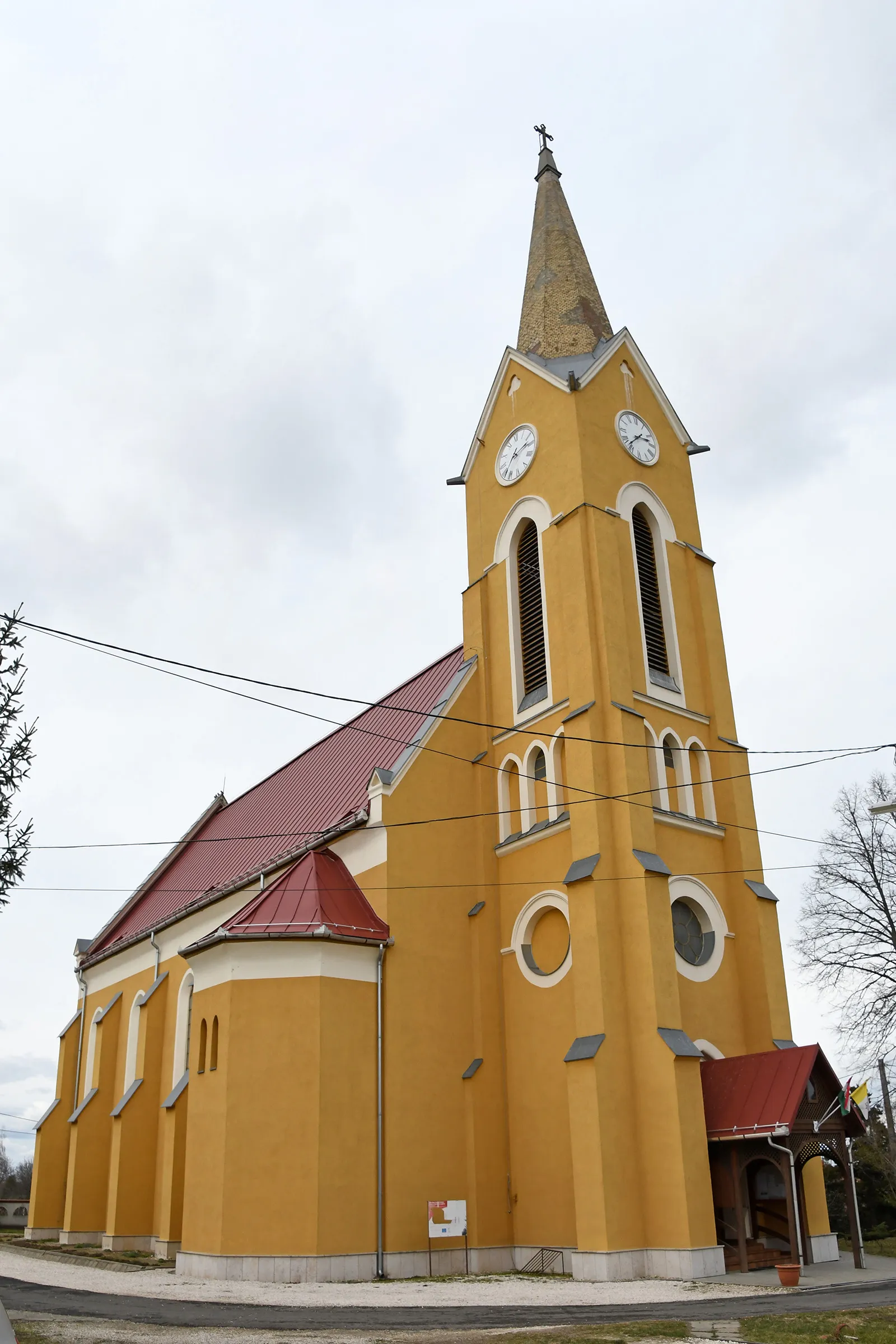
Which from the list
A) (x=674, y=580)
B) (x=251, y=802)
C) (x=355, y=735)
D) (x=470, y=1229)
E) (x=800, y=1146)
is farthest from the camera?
(x=251, y=802)

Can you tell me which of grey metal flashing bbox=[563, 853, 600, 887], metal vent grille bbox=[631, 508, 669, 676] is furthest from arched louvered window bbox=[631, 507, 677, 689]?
grey metal flashing bbox=[563, 853, 600, 887]

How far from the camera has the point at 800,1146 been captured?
19.4 m

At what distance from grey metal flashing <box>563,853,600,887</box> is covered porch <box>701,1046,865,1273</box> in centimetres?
450

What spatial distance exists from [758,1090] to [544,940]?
5.42 meters

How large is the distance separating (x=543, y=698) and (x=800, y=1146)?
1062cm

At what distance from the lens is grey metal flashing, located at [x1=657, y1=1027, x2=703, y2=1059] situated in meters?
19.7

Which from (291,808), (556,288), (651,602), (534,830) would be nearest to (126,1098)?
(291,808)

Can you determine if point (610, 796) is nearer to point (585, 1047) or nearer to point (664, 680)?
point (664, 680)

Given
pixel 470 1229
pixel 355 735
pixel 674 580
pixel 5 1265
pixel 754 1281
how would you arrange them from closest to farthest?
1. pixel 754 1281
2. pixel 470 1229
3. pixel 5 1265
4. pixel 674 580
5. pixel 355 735

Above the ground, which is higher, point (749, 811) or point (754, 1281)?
point (749, 811)

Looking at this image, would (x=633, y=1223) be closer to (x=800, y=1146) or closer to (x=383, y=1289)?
(x=800, y=1146)

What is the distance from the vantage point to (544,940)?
2366cm

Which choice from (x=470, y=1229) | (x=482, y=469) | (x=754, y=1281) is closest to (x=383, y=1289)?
(x=470, y=1229)

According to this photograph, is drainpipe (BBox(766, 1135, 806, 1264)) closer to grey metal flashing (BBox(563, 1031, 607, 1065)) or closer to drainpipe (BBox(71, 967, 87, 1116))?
grey metal flashing (BBox(563, 1031, 607, 1065))
